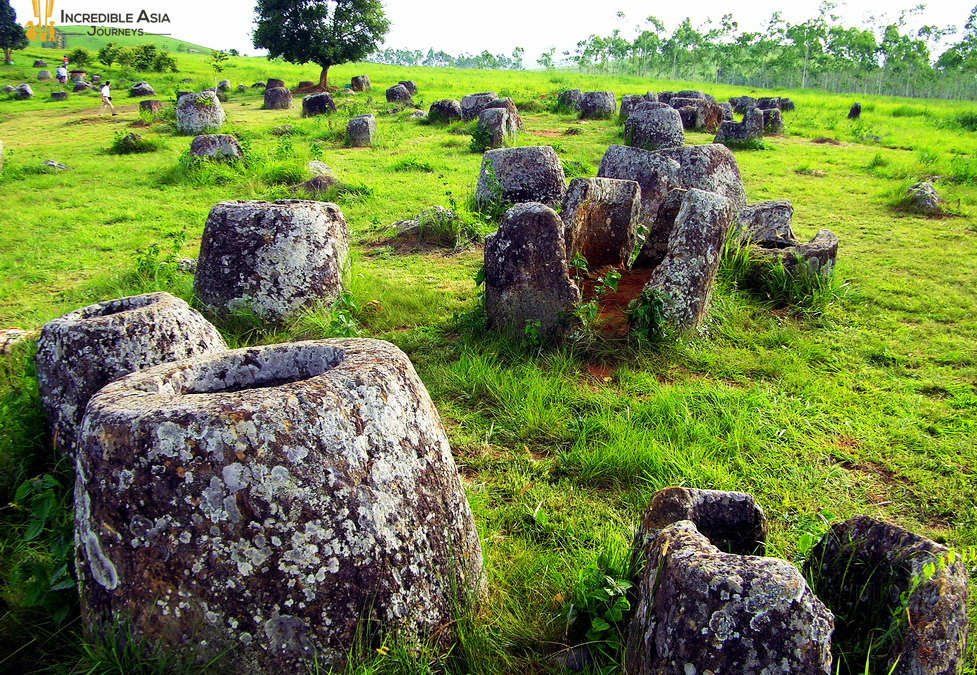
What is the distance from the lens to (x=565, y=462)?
4051 millimetres

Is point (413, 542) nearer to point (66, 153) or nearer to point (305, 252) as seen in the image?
point (305, 252)

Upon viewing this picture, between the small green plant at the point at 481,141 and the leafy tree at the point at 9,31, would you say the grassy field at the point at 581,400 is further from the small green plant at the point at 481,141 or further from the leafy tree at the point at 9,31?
the leafy tree at the point at 9,31

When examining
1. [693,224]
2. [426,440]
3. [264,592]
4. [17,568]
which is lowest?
[17,568]

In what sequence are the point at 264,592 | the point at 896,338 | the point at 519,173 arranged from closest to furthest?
the point at 264,592 < the point at 896,338 < the point at 519,173

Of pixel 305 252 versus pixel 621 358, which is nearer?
pixel 621 358

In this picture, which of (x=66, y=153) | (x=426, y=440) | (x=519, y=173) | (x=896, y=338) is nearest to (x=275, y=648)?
(x=426, y=440)

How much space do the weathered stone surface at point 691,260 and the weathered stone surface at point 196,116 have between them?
53.4 ft

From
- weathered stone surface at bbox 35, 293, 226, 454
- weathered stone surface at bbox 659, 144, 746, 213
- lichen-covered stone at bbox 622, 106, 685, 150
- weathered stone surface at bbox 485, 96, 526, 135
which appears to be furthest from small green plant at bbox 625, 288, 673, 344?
weathered stone surface at bbox 485, 96, 526, 135

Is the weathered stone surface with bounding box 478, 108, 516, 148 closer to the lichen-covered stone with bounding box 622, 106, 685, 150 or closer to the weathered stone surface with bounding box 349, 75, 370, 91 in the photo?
the lichen-covered stone with bounding box 622, 106, 685, 150

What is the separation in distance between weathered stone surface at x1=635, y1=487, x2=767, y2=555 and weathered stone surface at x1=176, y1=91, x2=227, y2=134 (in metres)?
18.7

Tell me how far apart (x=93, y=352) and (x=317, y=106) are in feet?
71.1

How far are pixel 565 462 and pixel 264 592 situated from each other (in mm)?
2298

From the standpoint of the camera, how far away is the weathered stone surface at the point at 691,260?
5.50 meters

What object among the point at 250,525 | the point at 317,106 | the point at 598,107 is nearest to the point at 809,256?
the point at 250,525
